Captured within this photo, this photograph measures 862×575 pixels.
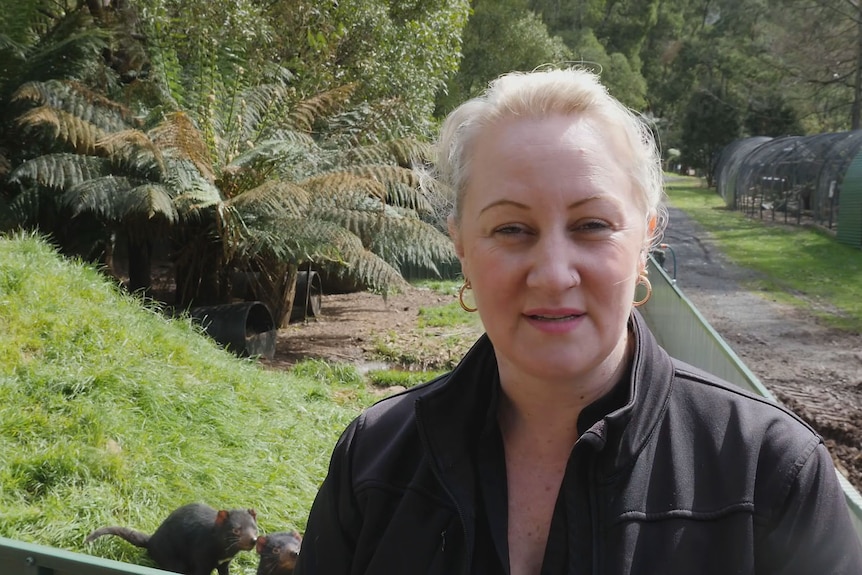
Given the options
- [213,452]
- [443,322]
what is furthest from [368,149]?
[213,452]

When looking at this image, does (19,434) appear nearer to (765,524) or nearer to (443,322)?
(765,524)

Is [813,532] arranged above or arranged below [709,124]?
below

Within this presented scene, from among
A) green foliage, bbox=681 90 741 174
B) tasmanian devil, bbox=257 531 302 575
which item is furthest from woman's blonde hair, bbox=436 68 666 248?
green foliage, bbox=681 90 741 174

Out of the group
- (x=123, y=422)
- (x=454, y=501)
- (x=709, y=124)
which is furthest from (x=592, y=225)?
(x=709, y=124)

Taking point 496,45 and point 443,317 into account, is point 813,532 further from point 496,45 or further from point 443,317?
point 496,45

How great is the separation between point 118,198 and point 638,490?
787cm

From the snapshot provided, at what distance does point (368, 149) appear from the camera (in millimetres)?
10891

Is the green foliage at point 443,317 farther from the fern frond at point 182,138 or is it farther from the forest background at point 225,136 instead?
the fern frond at point 182,138

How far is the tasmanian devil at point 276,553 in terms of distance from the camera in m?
3.61

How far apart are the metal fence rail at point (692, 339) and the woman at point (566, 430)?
1.11 metres

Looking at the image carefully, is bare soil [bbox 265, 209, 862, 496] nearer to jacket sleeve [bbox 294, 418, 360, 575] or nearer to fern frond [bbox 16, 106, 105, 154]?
fern frond [bbox 16, 106, 105, 154]

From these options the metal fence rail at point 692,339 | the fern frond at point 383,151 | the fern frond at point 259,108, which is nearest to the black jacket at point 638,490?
the metal fence rail at point 692,339

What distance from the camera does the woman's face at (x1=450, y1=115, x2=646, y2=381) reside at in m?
1.59

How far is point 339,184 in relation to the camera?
30.6 ft
